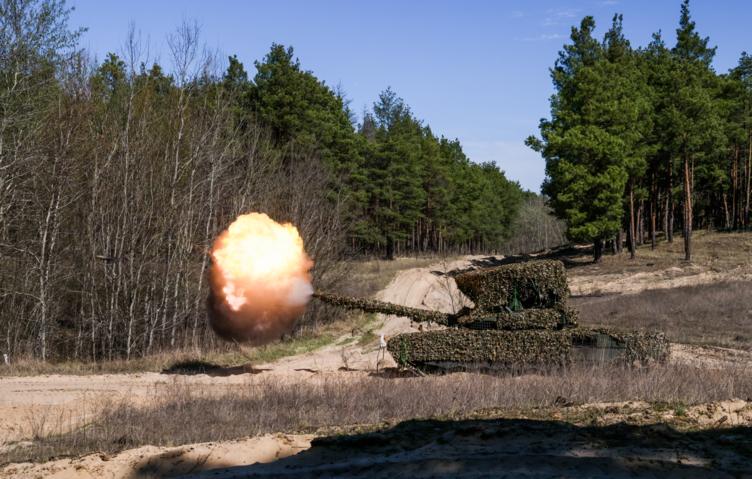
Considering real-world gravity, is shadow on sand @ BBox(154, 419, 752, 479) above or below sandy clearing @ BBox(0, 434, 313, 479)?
above

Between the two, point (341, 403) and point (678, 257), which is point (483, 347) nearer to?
point (341, 403)

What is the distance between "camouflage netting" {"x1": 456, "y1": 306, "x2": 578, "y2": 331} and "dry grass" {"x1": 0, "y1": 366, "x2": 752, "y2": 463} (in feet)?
7.15

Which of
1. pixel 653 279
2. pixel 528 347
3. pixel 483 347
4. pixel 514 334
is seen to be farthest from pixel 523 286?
pixel 653 279

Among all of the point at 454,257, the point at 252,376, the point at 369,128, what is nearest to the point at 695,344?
the point at 252,376

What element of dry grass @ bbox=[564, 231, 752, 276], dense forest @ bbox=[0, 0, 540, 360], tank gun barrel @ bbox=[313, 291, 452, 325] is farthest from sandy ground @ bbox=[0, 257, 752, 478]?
dry grass @ bbox=[564, 231, 752, 276]

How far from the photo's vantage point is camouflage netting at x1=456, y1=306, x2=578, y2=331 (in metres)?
17.1

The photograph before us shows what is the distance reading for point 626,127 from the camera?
157ft

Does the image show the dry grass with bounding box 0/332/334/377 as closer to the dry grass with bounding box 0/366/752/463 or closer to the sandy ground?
the dry grass with bounding box 0/366/752/463

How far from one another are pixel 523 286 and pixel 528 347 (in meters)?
1.74

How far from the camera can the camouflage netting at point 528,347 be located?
53.1 ft

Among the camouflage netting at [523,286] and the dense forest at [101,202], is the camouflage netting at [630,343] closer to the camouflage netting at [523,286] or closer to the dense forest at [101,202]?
the camouflage netting at [523,286]

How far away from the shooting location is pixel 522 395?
12.7 meters

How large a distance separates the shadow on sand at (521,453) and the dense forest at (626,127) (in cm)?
3922

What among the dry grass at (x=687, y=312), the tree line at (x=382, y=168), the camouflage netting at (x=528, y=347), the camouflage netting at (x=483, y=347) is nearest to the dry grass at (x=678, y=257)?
the dry grass at (x=687, y=312)
